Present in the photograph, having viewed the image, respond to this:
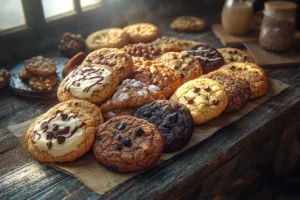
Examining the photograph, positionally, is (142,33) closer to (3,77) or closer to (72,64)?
(72,64)

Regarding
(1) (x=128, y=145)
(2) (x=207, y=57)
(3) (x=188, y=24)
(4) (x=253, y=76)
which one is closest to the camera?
(1) (x=128, y=145)

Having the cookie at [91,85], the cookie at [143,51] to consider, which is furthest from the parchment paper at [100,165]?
the cookie at [143,51]

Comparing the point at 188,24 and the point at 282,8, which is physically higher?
the point at 282,8

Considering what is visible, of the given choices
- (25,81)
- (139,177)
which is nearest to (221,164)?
(139,177)

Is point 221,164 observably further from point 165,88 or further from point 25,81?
point 25,81

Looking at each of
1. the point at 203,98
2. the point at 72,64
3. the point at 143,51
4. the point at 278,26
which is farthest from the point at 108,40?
the point at 278,26

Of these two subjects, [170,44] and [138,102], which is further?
[170,44]

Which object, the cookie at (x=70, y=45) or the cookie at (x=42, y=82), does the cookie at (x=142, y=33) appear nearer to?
the cookie at (x=70, y=45)
